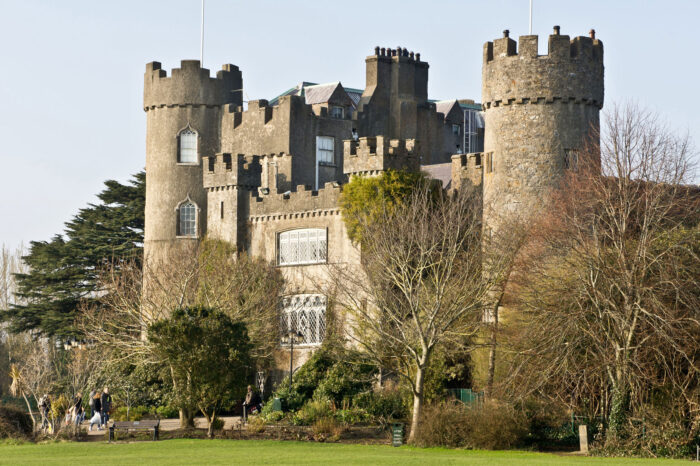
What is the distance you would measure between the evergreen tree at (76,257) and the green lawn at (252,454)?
81.1 feet

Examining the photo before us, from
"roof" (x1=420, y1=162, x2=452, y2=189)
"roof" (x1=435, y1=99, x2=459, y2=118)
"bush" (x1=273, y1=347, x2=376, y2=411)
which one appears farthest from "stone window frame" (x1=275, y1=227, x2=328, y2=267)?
"roof" (x1=435, y1=99, x2=459, y2=118)

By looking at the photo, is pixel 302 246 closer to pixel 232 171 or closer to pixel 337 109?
pixel 232 171

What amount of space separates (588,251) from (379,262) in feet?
23.8

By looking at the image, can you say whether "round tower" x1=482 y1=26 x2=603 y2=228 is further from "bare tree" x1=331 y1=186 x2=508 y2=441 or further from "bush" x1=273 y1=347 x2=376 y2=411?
"bush" x1=273 y1=347 x2=376 y2=411

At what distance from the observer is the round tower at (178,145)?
51625mm

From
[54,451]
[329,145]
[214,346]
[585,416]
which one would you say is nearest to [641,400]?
[585,416]

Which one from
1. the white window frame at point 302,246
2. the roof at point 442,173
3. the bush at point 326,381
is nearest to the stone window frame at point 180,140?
the white window frame at point 302,246

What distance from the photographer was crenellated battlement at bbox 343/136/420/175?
44.0 metres

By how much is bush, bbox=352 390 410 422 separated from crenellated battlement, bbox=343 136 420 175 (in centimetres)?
883

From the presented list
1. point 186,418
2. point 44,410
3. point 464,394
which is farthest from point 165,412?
point 464,394

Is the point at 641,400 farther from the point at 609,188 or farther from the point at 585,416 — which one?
the point at 609,188

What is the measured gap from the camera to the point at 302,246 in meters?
47.3

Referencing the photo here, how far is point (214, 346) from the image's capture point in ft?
116

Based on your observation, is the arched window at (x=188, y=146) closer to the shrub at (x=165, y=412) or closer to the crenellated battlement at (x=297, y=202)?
the crenellated battlement at (x=297, y=202)
